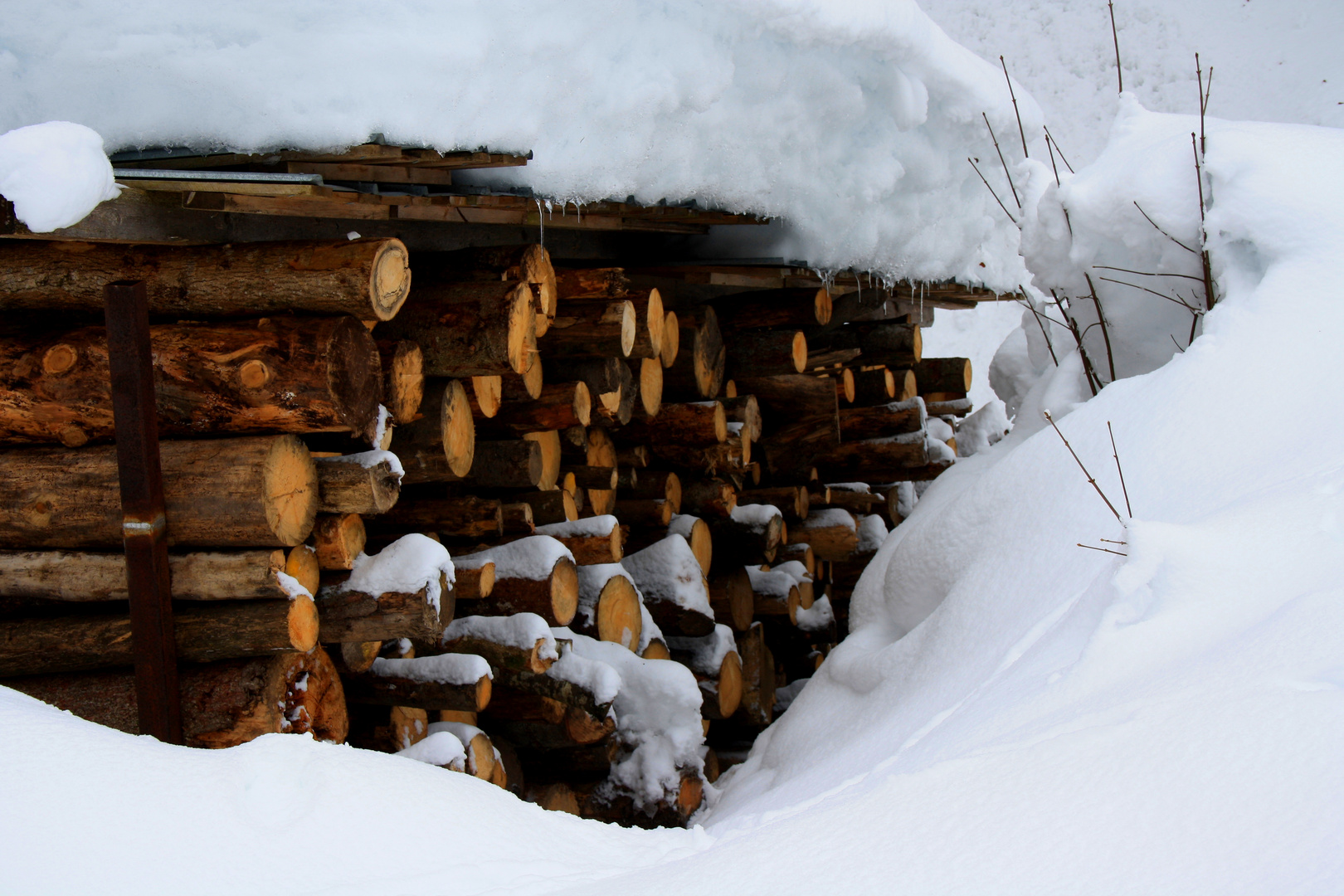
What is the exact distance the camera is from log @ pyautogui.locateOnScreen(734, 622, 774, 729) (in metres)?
5.29

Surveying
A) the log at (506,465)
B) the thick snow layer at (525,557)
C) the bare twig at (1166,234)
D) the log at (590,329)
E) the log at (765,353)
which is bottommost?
the thick snow layer at (525,557)

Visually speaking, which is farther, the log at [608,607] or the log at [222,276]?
the log at [608,607]

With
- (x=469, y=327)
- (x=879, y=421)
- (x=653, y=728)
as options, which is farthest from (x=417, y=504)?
(x=879, y=421)

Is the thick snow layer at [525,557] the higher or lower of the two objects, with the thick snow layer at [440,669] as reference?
higher

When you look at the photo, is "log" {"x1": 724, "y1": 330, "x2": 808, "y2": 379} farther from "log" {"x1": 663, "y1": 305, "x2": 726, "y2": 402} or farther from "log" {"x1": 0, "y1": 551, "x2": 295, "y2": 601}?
"log" {"x1": 0, "y1": 551, "x2": 295, "y2": 601}

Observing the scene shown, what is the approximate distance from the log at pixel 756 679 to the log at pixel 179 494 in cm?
315

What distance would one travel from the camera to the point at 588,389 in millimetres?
3967

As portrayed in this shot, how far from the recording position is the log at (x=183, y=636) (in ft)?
8.75

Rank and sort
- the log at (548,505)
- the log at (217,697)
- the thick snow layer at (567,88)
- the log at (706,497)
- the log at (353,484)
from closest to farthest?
the thick snow layer at (567,88), the log at (217,697), the log at (353,484), the log at (548,505), the log at (706,497)

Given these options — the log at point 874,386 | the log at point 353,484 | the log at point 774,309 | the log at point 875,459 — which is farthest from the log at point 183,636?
the log at point 874,386

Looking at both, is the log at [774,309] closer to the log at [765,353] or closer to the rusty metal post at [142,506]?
the log at [765,353]

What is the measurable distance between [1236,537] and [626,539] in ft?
10.0

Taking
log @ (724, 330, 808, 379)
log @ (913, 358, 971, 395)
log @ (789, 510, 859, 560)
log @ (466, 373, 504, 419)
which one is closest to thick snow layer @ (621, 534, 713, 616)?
log @ (724, 330, 808, 379)

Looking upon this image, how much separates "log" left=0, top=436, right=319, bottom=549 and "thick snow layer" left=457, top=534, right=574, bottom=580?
3.39 ft
